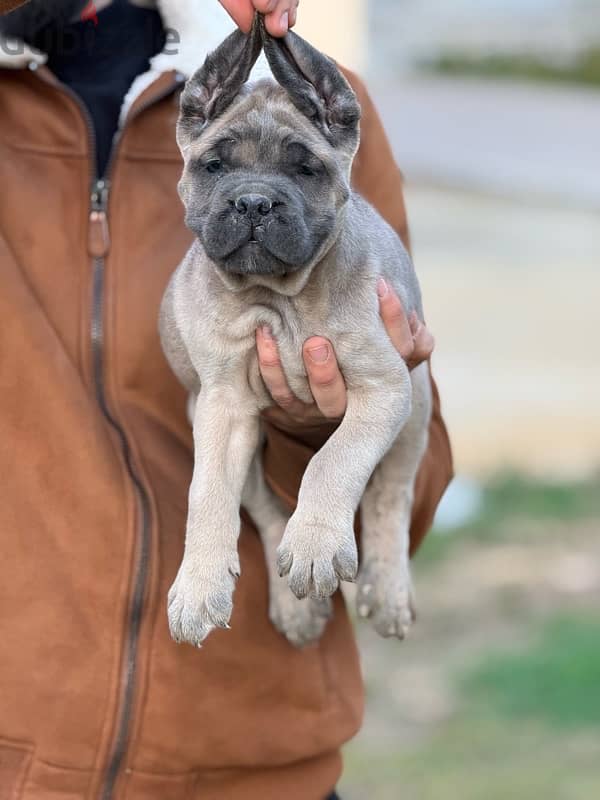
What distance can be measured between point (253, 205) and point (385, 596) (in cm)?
126

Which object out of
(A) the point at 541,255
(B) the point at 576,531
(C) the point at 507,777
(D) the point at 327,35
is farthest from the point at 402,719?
(D) the point at 327,35

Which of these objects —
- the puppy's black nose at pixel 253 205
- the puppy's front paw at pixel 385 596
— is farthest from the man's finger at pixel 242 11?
the puppy's front paw at pixel 385 596

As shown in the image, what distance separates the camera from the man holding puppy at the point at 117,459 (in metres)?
3.46

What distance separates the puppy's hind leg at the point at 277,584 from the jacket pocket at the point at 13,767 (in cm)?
66

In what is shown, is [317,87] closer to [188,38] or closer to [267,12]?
[267,12]

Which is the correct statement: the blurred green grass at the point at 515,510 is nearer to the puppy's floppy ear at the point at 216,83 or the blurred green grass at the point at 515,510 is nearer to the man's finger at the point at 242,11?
the puppy's floppy ear at the point at 216,83

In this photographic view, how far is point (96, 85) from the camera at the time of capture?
12.7 feet

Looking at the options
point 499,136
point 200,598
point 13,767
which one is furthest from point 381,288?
point 499,136

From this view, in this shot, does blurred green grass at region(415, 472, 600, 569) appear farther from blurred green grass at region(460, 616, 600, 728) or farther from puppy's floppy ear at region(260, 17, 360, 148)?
puppy's floppy ear at region(260, 17, 360, 148)

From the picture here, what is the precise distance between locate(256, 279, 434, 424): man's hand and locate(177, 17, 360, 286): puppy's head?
0.17 m

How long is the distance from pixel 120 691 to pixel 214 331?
828 millimetres

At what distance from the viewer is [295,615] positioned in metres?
3.66

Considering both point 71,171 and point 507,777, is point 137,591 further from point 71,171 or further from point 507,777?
point 507,777

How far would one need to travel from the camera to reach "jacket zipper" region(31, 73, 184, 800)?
3.46m
